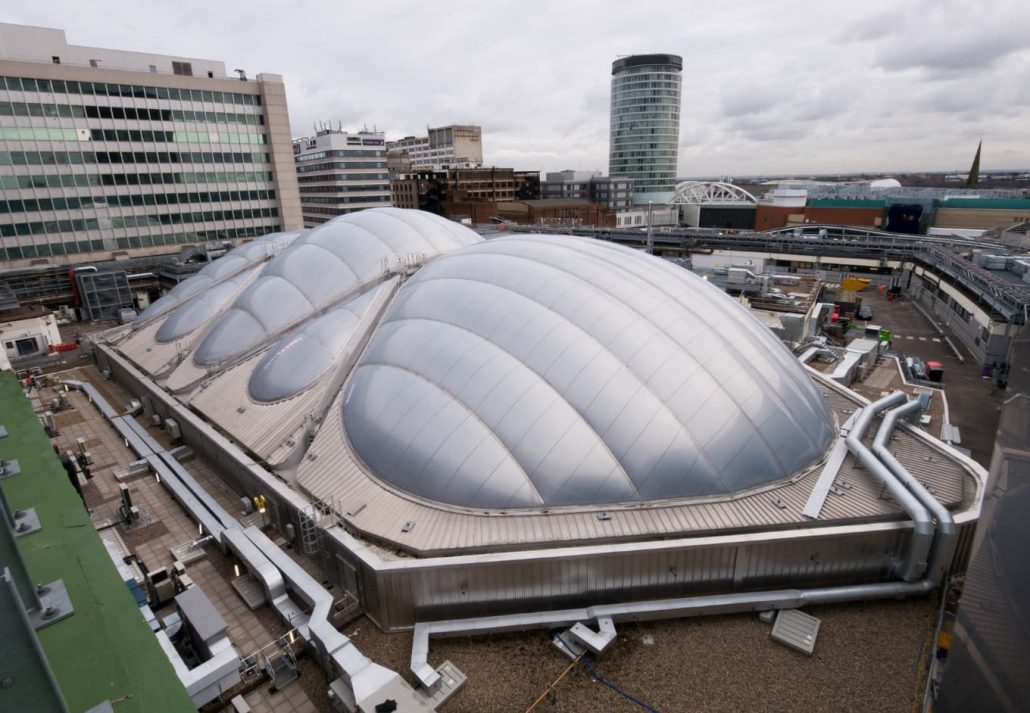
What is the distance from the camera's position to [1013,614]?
399 centimetres

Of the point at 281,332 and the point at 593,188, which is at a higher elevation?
the point at 593,188

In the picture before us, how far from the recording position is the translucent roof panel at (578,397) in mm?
16609

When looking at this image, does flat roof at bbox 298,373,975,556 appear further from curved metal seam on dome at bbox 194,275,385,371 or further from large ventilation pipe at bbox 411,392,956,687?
curved metal seam on dome at bbox 194,275,385,371

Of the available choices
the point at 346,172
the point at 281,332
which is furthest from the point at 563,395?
the point at 346,172

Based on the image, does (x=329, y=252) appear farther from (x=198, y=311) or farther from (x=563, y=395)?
(x=563, y=395)

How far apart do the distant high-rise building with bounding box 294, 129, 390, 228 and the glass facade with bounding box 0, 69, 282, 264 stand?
35067mm

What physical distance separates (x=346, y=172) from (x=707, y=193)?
317 ft

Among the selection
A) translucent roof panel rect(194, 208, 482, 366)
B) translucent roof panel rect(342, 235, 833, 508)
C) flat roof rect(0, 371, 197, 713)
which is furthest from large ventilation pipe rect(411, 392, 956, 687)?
translucent roof panel rect(194, 208, 482, 366)

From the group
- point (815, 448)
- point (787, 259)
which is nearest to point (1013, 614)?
point (815, 448)

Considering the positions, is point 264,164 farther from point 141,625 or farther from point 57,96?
point 141,625

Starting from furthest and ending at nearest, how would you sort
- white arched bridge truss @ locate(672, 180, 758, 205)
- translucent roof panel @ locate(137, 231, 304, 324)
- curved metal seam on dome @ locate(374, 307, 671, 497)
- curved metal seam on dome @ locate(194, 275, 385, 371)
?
1. white arched bridge truss @ locate(672, 180, 758, 205)
2. translucent roof panel @ locate(137, 231, 304, 324)
3. curved metal seam on dome @ locate(194, 275, 385, 371)
4. curved metal seam on dome @ locate(374, 307, 671, 497)

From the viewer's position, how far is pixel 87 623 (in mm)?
8156

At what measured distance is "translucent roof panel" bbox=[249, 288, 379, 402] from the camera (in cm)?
2294

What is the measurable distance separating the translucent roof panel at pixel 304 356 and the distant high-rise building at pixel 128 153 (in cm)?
5265
